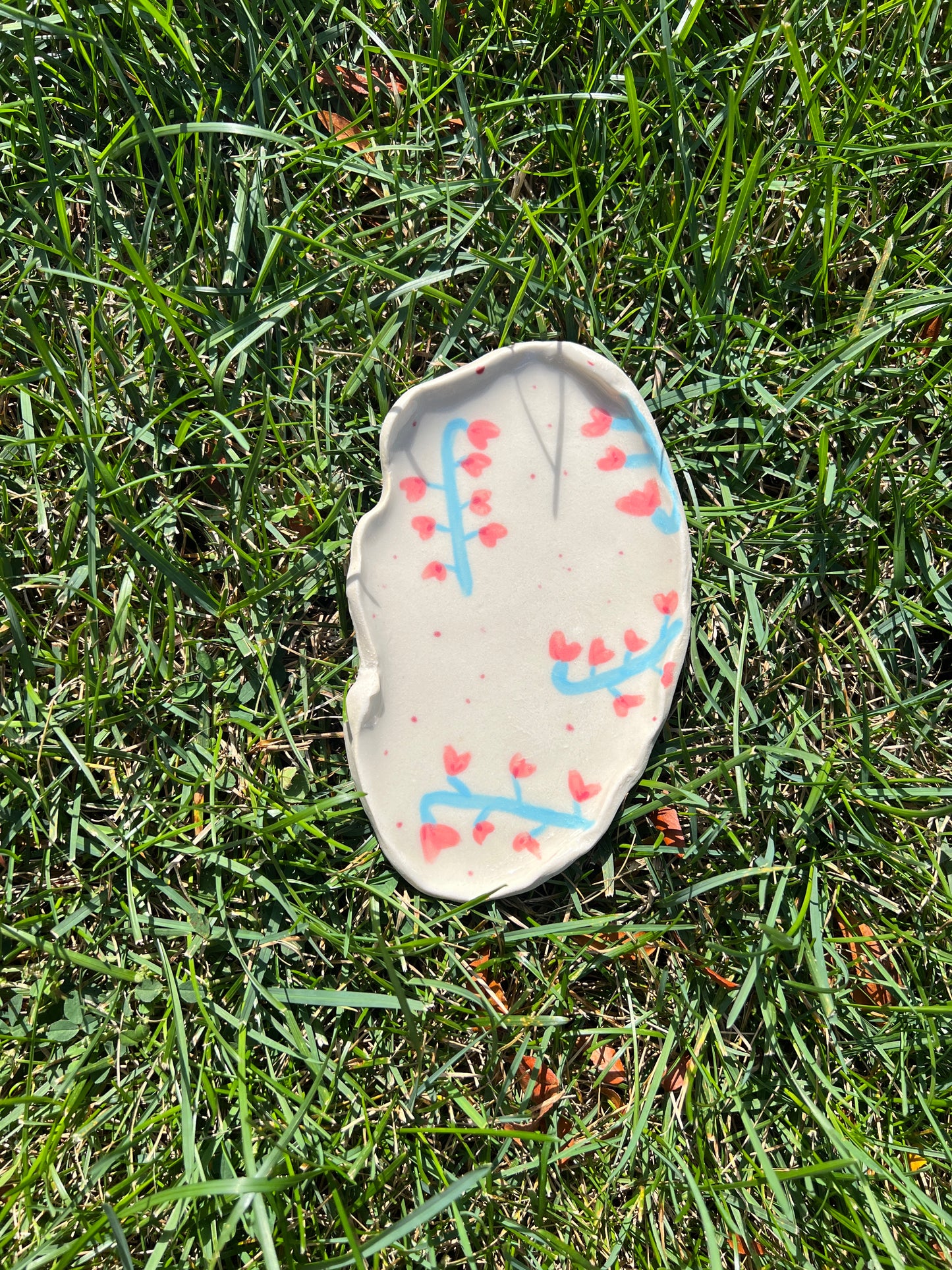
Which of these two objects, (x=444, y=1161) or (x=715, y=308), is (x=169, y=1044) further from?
(x=715, y=308)

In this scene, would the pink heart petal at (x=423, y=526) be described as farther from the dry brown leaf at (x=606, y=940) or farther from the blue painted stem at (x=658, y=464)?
the dry brown leaf at (x=606, y=940)

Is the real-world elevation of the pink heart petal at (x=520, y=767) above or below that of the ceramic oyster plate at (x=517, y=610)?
below

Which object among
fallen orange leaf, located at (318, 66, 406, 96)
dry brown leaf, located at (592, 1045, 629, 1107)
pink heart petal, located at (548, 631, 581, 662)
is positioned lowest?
dry brown leaf, located at (592, 1045, 629, 1107)

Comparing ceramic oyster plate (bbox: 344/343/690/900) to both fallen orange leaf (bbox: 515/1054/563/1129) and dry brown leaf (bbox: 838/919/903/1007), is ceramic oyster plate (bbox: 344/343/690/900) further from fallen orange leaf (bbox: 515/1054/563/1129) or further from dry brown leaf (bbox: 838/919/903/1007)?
dry brown leaf (bbox: 838/919/903/1007)

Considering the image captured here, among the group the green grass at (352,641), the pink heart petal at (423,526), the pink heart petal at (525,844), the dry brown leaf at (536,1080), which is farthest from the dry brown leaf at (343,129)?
the dry brown leaf at (536,1080)

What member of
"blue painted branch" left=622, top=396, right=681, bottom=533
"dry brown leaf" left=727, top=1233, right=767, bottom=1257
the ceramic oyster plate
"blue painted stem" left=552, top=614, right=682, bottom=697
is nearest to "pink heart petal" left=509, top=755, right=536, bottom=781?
the ceramic oyster plate

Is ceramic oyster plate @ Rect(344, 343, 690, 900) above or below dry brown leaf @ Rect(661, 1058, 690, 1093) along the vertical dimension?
above
